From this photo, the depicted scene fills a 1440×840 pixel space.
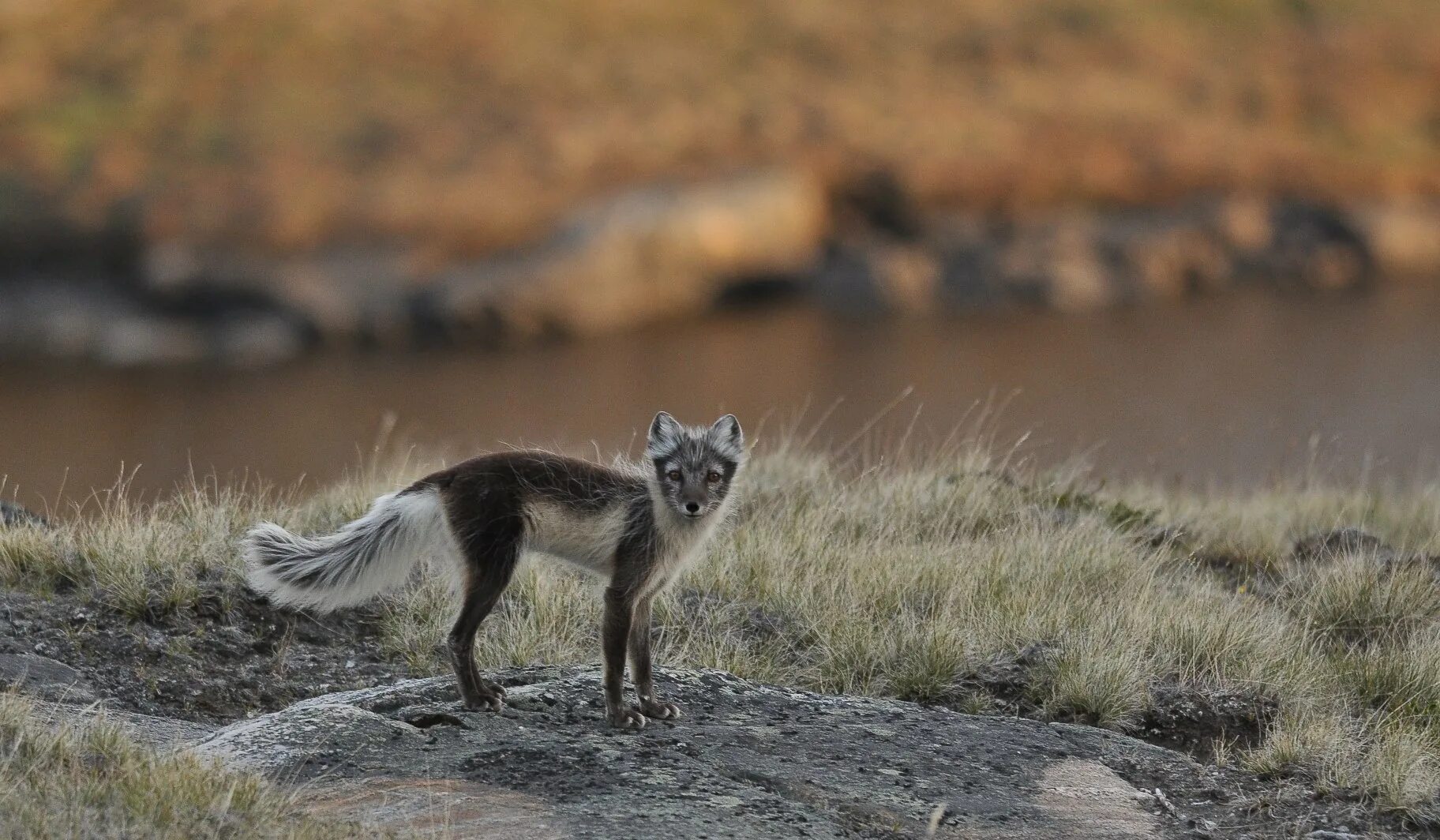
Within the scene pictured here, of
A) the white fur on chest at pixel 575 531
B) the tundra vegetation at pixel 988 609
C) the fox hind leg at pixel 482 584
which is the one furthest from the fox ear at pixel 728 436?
the tundra vegetation at pixel 988 609

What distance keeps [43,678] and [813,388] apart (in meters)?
21.2

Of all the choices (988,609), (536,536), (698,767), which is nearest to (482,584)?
(536,536)

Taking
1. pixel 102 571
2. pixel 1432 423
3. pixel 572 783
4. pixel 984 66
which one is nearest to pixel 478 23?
pixel 984 66

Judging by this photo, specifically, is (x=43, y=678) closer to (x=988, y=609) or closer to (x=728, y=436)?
(x=728, y=436)

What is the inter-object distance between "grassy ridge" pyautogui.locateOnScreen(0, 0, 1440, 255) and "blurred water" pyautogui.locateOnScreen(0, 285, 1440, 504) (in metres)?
3.83

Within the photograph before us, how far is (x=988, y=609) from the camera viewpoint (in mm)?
7695

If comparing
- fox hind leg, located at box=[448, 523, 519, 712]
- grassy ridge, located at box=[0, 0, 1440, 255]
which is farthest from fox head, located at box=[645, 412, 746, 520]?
grassy ridge, located at box=[0, 0, 1440, 255]

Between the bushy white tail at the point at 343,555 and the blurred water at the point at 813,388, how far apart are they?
11692mm

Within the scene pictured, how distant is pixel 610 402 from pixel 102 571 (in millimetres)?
19446

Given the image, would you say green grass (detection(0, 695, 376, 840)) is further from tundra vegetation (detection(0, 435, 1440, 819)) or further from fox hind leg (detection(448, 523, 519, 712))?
fox hind leg (detection(448, 523, 519, 712))

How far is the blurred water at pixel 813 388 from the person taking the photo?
21859mm

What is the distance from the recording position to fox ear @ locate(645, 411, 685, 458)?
566 centimetres

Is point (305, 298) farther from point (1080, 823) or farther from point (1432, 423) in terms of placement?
point (1080, 823)

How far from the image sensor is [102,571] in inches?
279
